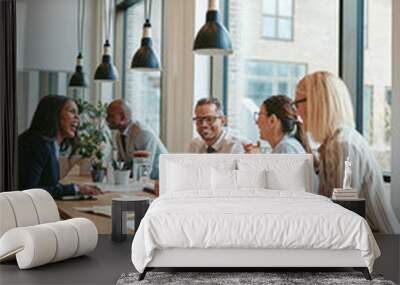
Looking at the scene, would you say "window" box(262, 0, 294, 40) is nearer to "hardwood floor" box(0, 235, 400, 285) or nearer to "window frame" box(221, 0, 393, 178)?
"window frame" box(221, 0, 393, 178)

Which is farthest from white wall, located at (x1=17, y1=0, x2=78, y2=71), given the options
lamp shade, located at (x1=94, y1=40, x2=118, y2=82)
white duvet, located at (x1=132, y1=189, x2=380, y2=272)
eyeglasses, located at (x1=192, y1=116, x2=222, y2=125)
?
white duvet, located at (x1=132, y1=189, x2=380, y2=272)

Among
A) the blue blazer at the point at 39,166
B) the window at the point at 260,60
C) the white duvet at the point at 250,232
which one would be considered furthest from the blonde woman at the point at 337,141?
the blue blazer at the point at 39,166

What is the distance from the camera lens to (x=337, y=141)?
7223 mm

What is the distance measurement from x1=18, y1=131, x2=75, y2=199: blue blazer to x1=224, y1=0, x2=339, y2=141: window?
2.11 metres

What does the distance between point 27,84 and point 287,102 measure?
3036 millimetres

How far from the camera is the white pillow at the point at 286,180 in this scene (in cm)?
647

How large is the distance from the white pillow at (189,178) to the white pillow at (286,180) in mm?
644

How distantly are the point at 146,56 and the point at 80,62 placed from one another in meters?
0.79

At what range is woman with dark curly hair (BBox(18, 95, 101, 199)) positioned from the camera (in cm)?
734

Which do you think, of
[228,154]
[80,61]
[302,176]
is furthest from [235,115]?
[80,61]

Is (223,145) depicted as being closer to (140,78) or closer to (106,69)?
(140,78)

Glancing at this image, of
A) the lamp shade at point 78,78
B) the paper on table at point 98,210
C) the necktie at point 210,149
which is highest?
the lamp shade at point 78,78

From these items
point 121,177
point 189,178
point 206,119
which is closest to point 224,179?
point 189,178

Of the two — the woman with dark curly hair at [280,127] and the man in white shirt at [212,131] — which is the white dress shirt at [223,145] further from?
the woman with dark curly hair at [280,127]
